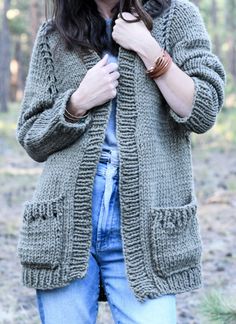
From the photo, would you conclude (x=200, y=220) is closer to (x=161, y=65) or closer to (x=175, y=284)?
(x=175, y=284)

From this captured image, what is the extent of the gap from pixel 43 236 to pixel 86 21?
728 millimetres

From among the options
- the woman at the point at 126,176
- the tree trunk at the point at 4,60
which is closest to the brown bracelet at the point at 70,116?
the woman at the point at 126,176

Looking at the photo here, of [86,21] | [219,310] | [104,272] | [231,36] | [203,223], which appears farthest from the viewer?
[231,36]

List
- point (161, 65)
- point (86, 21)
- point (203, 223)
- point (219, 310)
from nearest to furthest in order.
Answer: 1. point (161, 65)
2. point (86, 21)
3. point (219, 310)
4. point (203, 223)

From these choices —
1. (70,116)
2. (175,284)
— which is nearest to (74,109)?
(70,116)

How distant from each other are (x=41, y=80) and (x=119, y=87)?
286 millimetres

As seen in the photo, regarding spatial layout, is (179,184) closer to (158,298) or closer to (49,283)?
(158,298)

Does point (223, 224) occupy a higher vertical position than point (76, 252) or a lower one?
lower

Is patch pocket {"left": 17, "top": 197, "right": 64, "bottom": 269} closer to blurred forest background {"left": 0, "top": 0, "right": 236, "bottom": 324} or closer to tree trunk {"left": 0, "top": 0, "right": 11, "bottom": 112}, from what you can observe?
blurred forest background {"left": 0, "top": 0, "right": 236, "bottom": 324}

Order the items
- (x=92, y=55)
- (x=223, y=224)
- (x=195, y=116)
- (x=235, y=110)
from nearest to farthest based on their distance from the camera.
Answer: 1. (x=195, y=116)
2. (x=92, y=55)
3. (x=223, y=224)
4. (x=235, y=110)

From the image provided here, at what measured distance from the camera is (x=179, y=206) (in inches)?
88.9

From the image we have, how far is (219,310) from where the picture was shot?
122 inches

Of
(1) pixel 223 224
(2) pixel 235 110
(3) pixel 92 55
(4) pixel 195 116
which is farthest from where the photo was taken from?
(2) pixel 235 110

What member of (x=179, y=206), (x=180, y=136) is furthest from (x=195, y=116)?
(x=179, y=206)
